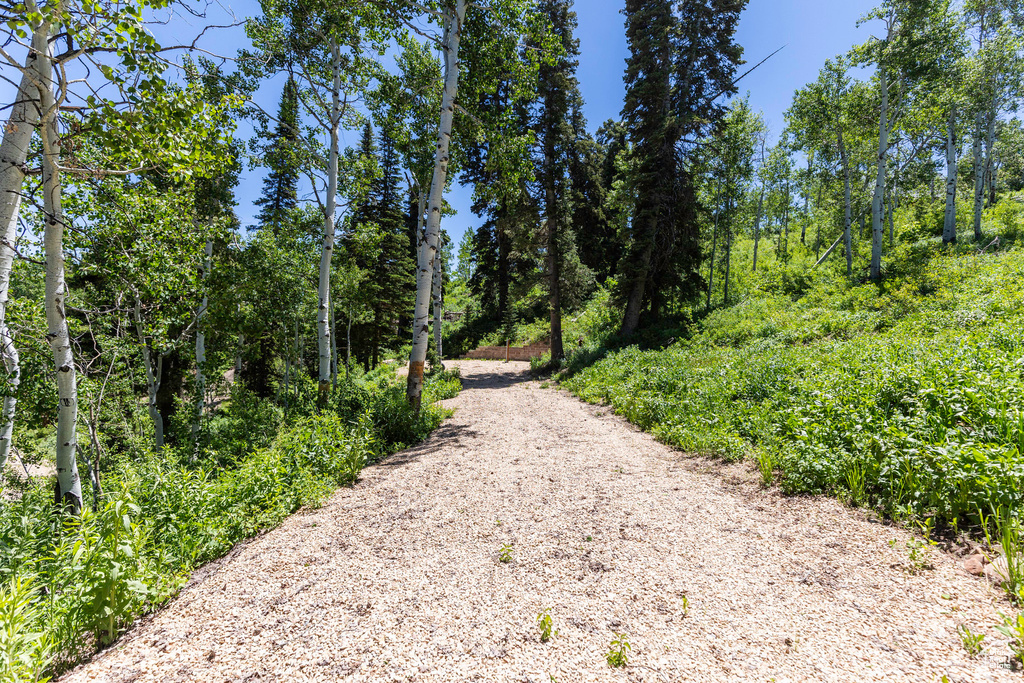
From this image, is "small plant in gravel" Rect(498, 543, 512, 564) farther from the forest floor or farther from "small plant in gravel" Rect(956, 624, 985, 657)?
"small plant in gravel" Rect(956, 624, 985, 657)

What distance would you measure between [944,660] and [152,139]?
258 inches

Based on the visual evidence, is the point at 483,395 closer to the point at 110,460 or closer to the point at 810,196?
the point at 110,460

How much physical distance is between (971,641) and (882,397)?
3.48 metres

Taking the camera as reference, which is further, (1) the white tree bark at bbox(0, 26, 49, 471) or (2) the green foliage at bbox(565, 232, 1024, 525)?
(2) the green foliage at bbox(565, 232, 1024, 525)

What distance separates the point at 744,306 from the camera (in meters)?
18.1

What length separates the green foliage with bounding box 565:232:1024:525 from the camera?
3432 mm

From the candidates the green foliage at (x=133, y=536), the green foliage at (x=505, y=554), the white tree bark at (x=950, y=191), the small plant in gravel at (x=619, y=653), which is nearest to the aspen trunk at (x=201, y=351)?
the green foliage at (x=133, y=536)

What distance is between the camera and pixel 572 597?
2.83 meters

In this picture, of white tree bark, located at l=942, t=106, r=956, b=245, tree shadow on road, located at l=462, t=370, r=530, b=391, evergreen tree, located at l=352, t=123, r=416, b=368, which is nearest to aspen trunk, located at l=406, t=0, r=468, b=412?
tree shadow on road, located at l=462, t=370, r=530, b=391

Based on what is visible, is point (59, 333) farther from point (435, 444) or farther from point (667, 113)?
point (667, 113)

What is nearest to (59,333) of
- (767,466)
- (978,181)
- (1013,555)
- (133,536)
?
(133,536)

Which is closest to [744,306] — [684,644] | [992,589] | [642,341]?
[642,341]

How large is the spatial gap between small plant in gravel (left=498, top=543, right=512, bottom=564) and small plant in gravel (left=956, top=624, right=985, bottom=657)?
2.81 meters

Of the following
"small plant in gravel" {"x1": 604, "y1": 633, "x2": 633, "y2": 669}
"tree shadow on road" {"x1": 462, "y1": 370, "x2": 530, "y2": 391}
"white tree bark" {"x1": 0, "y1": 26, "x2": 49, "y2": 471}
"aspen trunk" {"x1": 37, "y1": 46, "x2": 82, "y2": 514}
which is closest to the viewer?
"small plant in gravel" {"x1": 604, "y1": 633, "x2": 633, "y2": 669}
